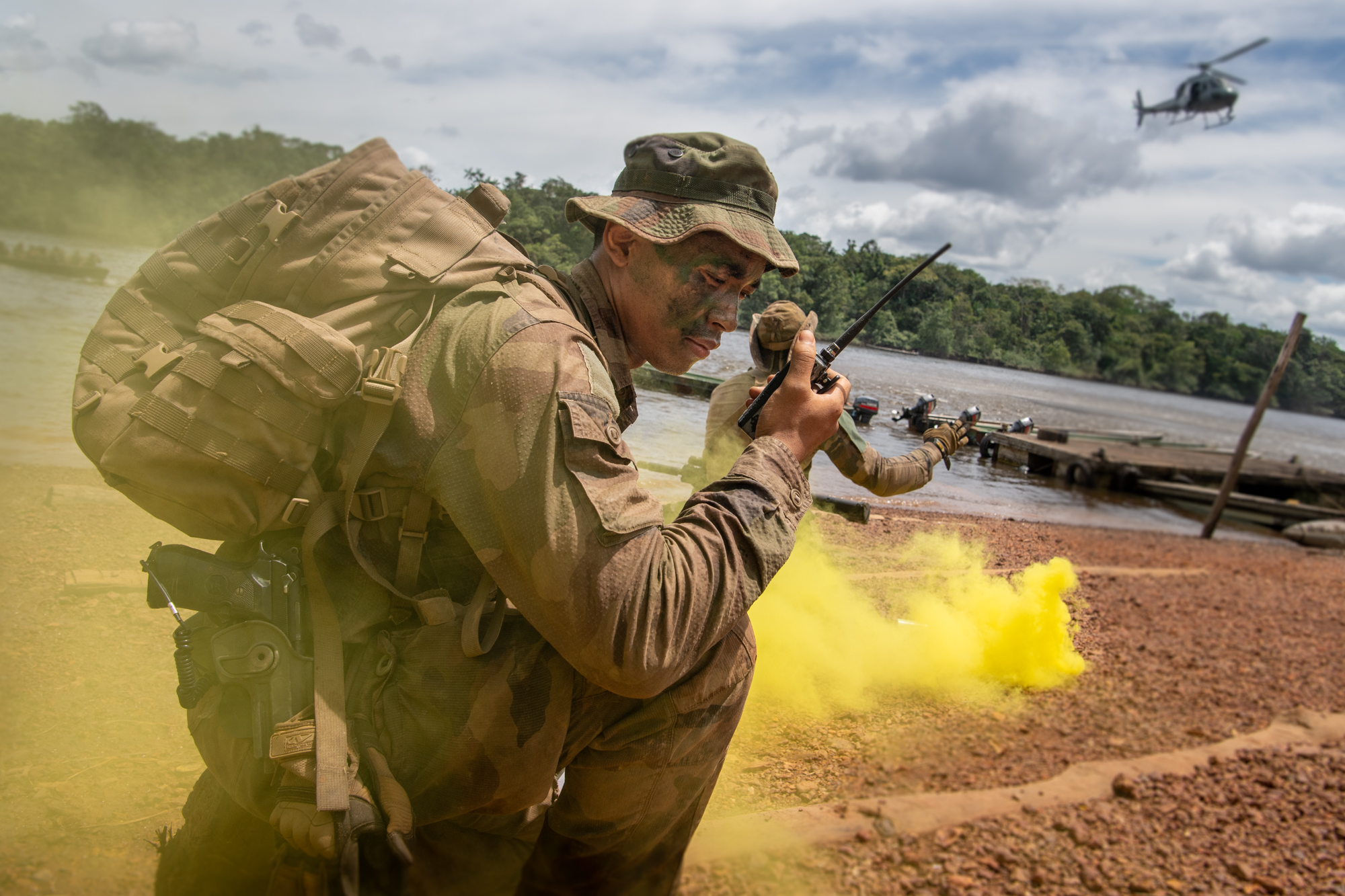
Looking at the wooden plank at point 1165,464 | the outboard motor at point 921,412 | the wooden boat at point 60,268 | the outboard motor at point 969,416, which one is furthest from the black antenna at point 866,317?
the wooden boat at point 60,268

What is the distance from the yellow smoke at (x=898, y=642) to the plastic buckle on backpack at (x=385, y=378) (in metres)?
2.81

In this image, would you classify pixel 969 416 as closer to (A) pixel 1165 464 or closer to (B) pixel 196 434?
(B) pixel 196 434

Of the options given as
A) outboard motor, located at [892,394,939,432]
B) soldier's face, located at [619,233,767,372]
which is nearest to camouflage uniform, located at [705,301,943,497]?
outboard motor, located at [892,394,939,432]

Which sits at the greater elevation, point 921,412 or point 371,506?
point 371,506

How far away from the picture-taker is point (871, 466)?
4672mm

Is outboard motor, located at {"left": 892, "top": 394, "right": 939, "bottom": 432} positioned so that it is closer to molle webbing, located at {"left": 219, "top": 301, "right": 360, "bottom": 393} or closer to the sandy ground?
the sandy ground

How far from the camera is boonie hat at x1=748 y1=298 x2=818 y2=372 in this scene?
4535mm

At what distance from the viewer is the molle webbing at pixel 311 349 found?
159cm

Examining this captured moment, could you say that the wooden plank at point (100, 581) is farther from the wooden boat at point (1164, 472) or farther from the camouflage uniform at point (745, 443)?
the wooden boat at point (1164, 472)

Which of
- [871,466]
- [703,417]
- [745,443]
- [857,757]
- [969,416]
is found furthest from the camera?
[703,417]

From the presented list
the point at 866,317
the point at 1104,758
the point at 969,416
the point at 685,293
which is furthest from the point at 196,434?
the point at 969,416

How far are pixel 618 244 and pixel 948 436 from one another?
3.60m

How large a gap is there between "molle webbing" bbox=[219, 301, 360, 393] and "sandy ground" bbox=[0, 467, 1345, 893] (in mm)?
1636

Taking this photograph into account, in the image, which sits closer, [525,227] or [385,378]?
[385,378]
